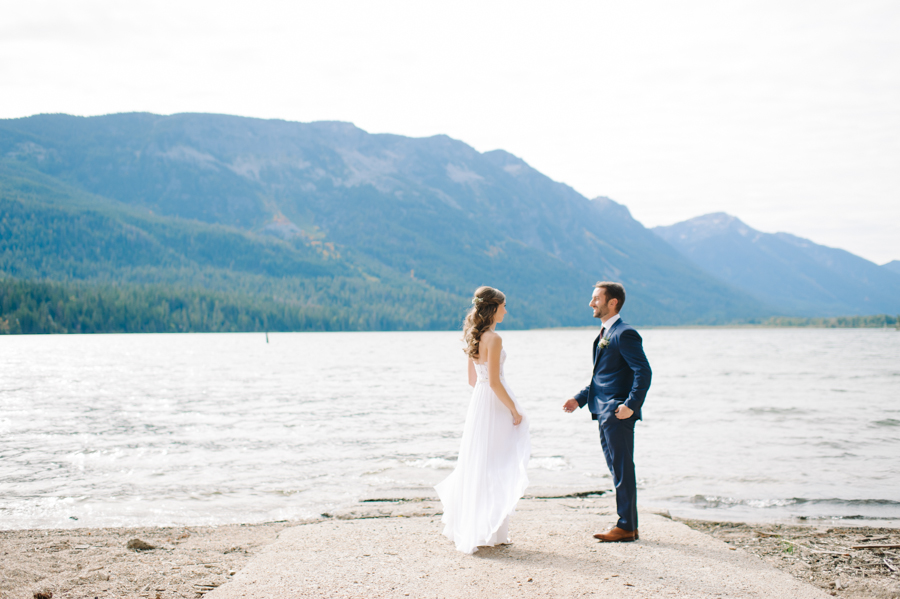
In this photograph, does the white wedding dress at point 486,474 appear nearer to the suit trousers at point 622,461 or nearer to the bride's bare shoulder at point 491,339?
the bride's bare shoulder at point 491,339

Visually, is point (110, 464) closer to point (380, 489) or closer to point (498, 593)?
point (380, 489)

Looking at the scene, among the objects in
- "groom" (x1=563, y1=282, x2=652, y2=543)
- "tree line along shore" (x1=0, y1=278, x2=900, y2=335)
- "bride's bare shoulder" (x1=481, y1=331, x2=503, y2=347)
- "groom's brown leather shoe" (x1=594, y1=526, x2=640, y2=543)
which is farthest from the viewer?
"tree line along shore" (x1=0, y1=278, x2=900, y2=335)

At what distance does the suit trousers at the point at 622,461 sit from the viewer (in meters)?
7.75

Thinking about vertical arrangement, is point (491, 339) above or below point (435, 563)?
above

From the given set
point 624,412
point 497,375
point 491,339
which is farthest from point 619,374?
point 491,339

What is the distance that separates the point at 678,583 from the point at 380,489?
25.3ft

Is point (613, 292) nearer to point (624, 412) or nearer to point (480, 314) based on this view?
point (624, 412)

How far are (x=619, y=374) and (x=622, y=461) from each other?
3.26ft

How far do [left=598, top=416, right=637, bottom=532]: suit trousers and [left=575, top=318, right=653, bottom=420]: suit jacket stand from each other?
0.40ft

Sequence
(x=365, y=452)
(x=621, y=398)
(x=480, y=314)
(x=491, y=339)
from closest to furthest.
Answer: (x=491, y=339)
(x=480, y=314)
(x=621, y=398)
(x=365, y=452)

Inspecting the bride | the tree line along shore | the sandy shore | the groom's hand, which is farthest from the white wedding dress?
the tree line along shore

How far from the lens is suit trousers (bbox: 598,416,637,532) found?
7750 mm

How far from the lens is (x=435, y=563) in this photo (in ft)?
23.0

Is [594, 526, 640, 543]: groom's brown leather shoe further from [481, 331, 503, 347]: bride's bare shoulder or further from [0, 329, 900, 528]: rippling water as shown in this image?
[0, 329, 900, 528]: rippling water
